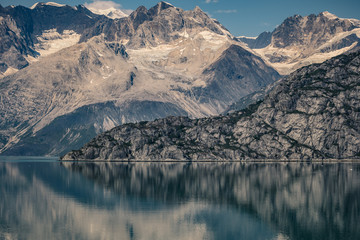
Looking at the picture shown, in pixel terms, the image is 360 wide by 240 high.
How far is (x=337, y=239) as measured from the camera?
125 m

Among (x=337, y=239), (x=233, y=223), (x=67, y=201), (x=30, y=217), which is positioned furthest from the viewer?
(x=67, y=201)

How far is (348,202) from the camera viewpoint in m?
181

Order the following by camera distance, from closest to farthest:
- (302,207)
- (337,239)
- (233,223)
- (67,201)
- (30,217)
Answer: (337,239) < (233,223) < (30,217) < (302,207) < (67,201)

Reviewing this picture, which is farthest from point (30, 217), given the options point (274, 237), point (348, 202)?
point (348, 202)

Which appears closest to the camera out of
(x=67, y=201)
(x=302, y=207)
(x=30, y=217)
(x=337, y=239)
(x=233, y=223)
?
(x=337, y=239)

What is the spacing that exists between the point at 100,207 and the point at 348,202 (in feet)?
302

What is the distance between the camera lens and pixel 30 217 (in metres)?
156

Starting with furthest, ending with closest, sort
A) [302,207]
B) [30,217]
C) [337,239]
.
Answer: [302,207], [30,217], [337,239]

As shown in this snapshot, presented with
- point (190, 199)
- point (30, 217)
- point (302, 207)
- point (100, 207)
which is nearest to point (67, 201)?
point (100, 207)

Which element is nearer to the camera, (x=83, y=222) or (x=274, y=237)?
(x=274, y=237)

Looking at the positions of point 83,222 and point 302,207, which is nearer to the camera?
point 83,222

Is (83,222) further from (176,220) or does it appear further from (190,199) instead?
(190,199)

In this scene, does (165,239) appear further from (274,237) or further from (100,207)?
(100,207)

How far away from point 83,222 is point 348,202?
98442 mm
